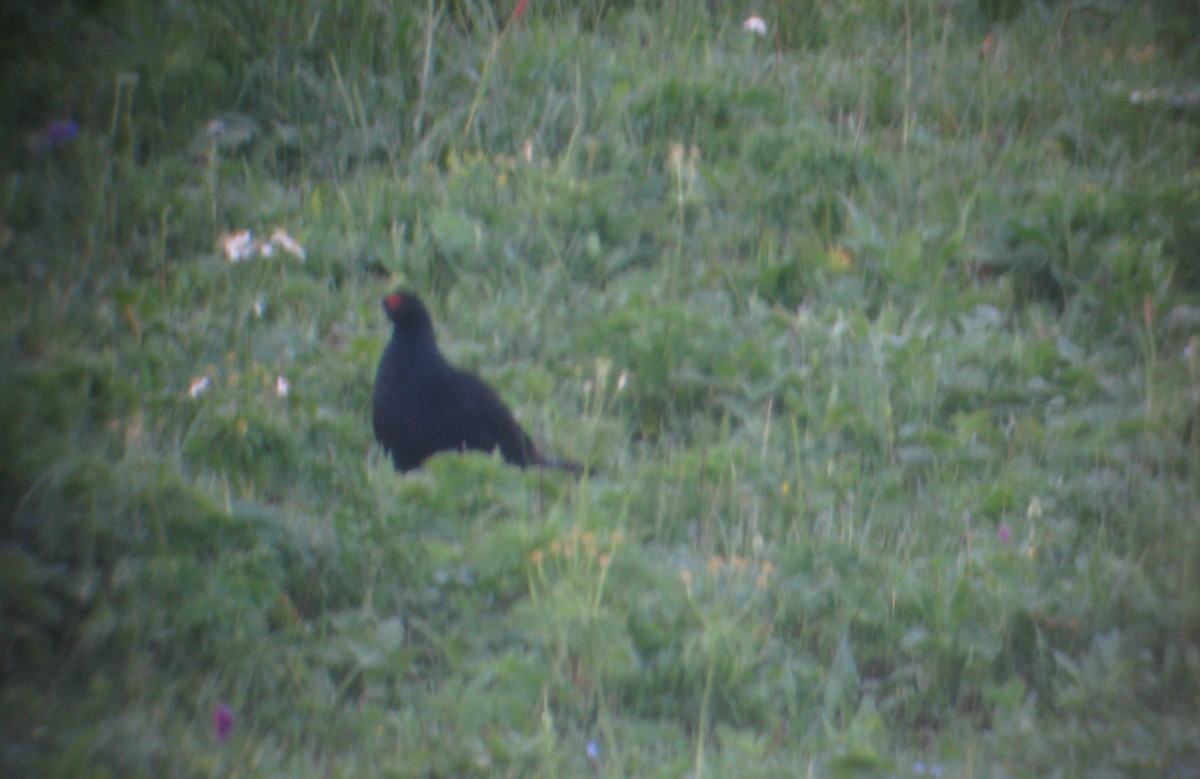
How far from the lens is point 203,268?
509cm

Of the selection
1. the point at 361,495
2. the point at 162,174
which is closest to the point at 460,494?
the point at 361,495

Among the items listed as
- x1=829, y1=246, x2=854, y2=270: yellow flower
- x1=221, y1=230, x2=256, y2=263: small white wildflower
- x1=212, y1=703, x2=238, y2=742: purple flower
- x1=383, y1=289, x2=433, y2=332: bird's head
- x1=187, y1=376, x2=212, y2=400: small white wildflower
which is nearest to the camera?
x1=212, y1=703, x2=238, y2=742: purple flower

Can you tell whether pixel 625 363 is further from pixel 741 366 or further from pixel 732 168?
pixel 732 168

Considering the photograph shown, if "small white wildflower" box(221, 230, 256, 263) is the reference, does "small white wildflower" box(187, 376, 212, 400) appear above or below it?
below

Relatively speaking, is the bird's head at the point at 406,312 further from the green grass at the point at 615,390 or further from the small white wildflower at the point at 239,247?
the small white wildflower at the point at 239,247

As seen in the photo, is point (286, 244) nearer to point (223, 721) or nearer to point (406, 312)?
point (406, 312)

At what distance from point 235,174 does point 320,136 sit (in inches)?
17.1

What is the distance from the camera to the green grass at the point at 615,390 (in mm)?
3025

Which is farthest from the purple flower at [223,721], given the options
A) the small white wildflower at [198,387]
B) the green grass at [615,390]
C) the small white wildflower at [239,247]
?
the small white wildflower at [239,247]

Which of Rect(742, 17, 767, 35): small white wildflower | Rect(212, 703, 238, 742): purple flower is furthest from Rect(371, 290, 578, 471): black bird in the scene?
Rect(742, 17, 767, 35): small white wildflower

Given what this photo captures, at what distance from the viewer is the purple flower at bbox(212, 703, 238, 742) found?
9.73 feet

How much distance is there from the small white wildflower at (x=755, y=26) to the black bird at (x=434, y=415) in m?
2.97

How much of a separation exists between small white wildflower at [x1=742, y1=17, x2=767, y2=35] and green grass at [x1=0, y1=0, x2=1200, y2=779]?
0.13 m

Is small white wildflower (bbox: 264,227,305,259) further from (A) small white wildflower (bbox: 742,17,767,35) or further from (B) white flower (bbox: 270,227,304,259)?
(A) small white wildflower (bbox: 742,17,767,35)
